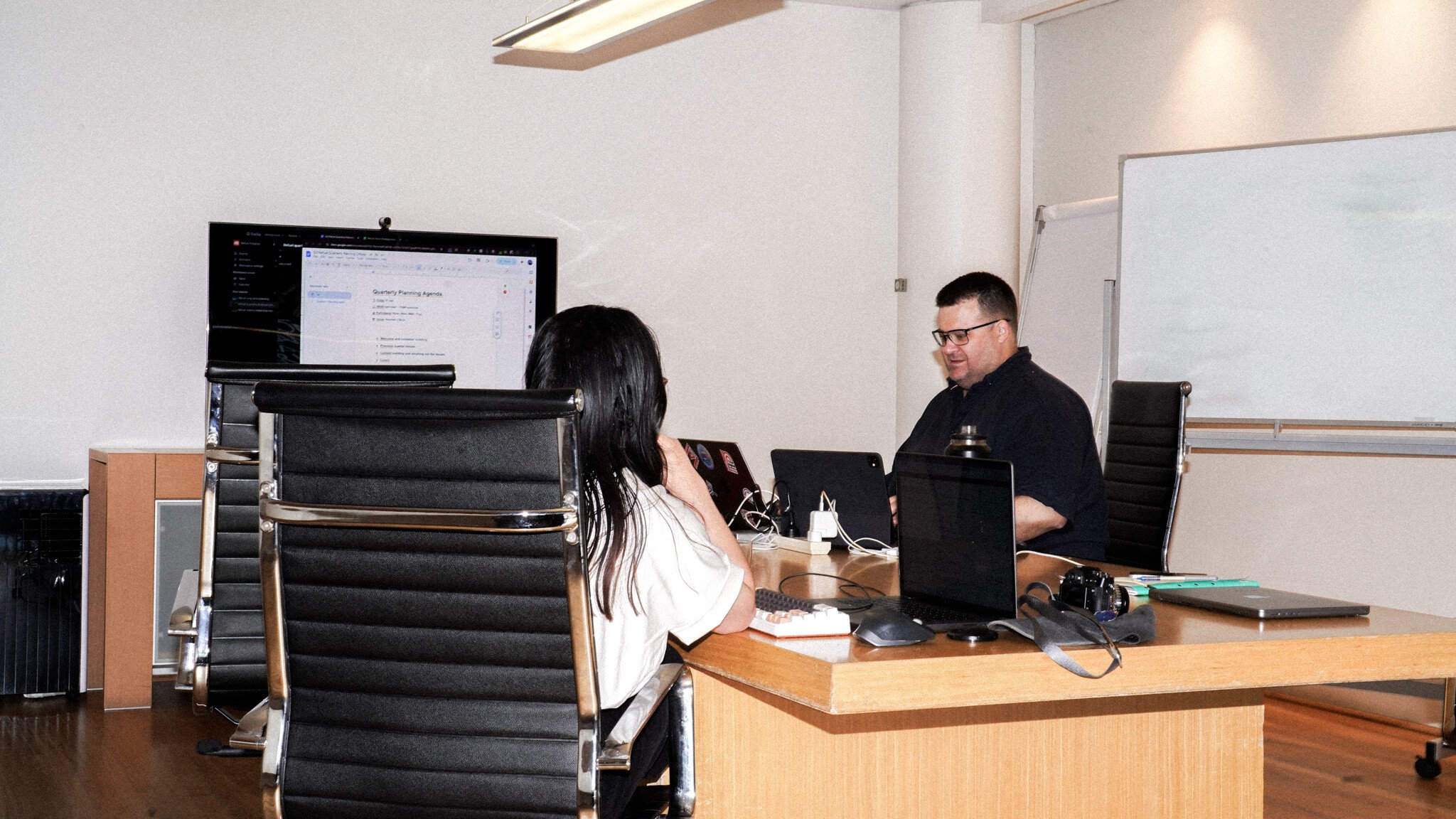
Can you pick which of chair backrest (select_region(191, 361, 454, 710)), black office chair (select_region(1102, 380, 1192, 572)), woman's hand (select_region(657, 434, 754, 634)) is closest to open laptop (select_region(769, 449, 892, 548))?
black office chair (select_region(1102, 380, 1192, 572))

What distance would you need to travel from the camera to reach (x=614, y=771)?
1821 millimetres

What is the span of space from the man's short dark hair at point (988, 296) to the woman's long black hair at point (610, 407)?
Answer: 177cm

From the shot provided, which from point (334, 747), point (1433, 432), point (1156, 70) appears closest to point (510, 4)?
point (1156, 70)

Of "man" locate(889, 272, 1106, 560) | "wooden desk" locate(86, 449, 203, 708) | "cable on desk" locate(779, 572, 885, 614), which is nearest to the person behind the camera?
"cable on desk" locate(779, 572, 885, 614)

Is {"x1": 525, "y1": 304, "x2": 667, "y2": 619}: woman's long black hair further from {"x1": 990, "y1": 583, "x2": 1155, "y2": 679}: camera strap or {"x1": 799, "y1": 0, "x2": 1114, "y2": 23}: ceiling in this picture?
{"x1": 799, "y1": 0, "x2": 1114, "y2": 23}: ceiling

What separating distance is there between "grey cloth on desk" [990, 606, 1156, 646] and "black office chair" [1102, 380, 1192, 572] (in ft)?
5.21

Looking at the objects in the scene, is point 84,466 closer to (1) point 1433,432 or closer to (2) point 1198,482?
(2) point 1198,482

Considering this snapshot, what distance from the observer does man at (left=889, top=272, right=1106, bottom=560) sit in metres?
3.08

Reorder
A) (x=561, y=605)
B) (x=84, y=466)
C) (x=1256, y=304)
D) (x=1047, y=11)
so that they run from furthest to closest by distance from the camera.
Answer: (x=1047, y=11)
(x=84, y=466)
(x=1256, y=304)
(x=561, y=605)

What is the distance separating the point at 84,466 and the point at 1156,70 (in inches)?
179

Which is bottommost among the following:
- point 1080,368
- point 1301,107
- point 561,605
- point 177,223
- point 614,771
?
point 614,771

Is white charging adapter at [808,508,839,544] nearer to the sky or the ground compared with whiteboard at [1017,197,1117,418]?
nearer to the ground

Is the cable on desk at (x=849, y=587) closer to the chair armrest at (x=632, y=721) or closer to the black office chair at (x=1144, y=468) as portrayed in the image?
the chair armrest at (x=632, y=721)

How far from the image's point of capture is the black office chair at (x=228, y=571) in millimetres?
2609
